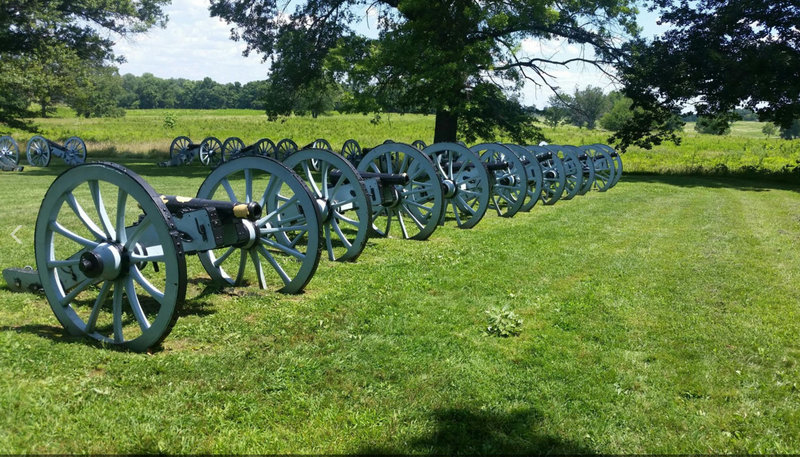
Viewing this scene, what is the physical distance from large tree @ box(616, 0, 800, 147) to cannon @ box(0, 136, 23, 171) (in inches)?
860

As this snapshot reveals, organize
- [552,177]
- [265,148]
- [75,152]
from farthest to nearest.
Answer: [265,148]
[75,152]
[552,177]

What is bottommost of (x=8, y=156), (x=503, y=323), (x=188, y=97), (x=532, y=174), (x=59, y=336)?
(x=8, y=156)

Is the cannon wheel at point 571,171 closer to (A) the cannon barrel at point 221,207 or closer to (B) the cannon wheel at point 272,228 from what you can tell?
(B) the cannon wheel at point 272,228

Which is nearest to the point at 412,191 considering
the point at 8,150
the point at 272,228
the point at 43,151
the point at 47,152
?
the point at 272,228

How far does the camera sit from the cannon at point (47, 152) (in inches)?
894

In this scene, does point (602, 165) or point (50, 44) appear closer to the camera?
point (602, 165)

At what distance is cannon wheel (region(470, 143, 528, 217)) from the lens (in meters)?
11.3

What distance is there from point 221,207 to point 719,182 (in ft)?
71.8

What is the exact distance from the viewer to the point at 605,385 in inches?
145

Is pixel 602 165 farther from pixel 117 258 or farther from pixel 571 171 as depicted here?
pixel 117 258

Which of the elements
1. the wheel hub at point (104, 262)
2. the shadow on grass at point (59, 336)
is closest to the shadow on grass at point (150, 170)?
the shadow on grass at point (59, 336)

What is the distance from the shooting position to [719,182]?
22.0 metres

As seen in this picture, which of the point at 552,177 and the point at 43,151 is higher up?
the point at 552,177

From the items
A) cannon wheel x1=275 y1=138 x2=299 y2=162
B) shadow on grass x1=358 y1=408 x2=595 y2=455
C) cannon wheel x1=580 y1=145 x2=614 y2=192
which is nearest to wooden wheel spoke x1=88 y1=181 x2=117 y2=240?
shadow on grass x1=358 y1=408 x2=595 y2=455
